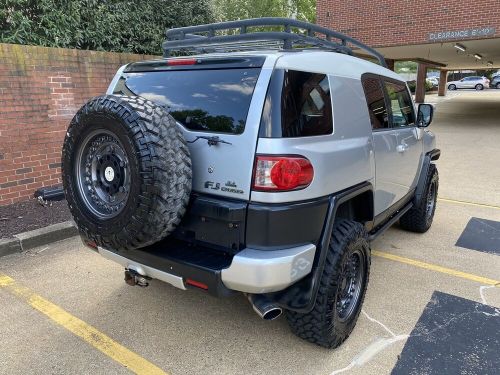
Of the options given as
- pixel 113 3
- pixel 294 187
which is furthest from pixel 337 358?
pixel 113 3

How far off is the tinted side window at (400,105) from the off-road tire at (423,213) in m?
0.77

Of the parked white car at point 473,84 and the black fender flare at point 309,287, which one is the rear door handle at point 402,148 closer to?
the black fender flare at point 309,287

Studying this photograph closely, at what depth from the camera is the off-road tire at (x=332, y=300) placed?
8.32 ft

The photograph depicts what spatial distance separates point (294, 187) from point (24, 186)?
4321 mm

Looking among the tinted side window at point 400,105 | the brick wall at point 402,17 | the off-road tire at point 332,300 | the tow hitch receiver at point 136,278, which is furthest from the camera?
the brick wall at point 402,17

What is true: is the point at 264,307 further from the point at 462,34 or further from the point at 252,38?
the point at 462,34

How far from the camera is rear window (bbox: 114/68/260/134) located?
2.41 m

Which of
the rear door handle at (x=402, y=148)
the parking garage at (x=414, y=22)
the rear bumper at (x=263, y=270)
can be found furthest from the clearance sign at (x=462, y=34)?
the rear bumper at (x=263, y=270)

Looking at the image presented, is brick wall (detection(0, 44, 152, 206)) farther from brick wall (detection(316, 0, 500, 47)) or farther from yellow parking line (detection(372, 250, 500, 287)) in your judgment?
brick wall (detection(316, 0, 500, 47))

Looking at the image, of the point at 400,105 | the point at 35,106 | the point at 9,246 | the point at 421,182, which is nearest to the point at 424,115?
the point at 400,105

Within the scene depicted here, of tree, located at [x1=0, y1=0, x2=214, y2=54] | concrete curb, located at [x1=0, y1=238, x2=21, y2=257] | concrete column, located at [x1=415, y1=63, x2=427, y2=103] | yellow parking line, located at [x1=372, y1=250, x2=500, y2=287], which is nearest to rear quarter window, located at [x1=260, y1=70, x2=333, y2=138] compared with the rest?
yellow parking line, located at [x1=372, y1=250, x2=500, y2=287]

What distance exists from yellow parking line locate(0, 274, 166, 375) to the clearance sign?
12906mm

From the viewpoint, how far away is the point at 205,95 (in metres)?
2.60

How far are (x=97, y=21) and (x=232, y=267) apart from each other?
560cm
